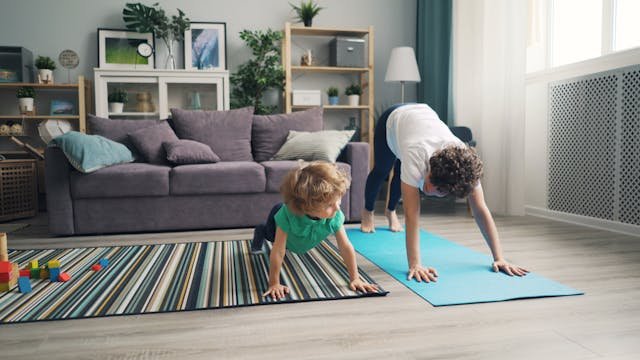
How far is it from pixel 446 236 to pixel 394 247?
493 millimetres

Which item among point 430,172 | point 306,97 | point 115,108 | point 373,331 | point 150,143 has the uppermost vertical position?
point 306,97

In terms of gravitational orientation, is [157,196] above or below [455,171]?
below

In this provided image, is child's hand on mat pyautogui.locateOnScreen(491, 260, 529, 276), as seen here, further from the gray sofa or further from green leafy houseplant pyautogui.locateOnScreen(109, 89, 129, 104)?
green leafy houseplant pyautogui.locateOnScreen(109, 89, 129, 104)

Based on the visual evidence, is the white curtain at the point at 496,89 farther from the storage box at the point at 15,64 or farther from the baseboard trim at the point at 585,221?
the storage box at the point at 15,64

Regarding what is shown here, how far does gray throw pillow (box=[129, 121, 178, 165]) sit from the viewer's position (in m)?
3.41

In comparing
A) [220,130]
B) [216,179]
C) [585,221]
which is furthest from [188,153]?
[585,221]

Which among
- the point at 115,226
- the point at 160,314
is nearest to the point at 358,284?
the point at 160,314

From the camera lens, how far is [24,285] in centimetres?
181

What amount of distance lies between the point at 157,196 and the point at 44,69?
2.39m

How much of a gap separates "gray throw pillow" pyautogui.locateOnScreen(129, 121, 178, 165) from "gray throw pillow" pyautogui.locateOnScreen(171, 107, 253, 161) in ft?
0.71

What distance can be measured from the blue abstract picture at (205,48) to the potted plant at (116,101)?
2.49 feet

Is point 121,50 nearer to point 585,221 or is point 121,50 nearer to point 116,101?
point 116,101

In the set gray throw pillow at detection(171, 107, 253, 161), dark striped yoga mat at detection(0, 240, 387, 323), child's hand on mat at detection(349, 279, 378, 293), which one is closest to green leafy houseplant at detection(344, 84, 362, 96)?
gray throw pillow at detection(171, 107, 253, 161)

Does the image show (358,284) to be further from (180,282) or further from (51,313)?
(51,313)
